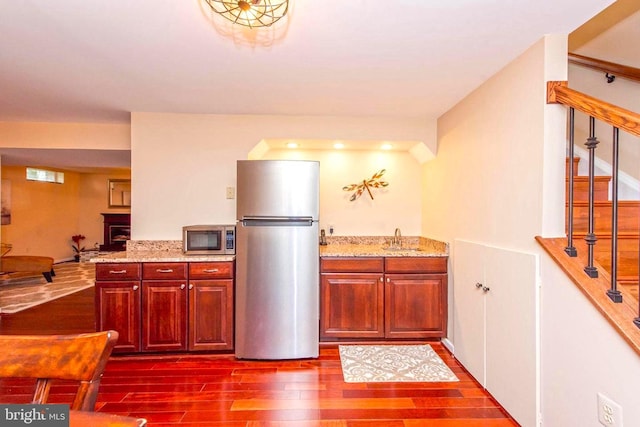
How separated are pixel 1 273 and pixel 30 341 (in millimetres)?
6045

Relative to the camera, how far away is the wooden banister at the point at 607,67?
2.19 m

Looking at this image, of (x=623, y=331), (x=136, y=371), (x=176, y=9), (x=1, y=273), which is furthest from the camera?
(x=1, y=273)

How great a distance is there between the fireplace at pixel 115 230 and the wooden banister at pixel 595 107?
8.56m

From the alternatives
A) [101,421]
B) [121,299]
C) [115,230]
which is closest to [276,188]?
[121,299]

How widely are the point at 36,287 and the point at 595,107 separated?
23.0 feet

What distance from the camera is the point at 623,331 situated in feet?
4.21

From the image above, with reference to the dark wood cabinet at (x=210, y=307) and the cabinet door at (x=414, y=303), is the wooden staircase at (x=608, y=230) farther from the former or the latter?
the dark wood cabinet at (x=210, y=307)

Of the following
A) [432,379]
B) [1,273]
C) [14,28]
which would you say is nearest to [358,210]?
[432,379]

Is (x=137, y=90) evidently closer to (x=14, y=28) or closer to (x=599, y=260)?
(x=14, y=28)

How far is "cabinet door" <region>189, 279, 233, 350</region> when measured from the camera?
110 inches

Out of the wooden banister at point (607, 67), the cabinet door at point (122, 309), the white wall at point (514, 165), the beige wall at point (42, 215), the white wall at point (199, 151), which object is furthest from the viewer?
the beige wall at point (42, 215)

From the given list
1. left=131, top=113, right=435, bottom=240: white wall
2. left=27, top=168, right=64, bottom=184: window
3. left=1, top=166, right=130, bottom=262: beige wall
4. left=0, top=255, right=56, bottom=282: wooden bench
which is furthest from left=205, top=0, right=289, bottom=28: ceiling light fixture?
left=27, top=168, right=64, bottom=184: window

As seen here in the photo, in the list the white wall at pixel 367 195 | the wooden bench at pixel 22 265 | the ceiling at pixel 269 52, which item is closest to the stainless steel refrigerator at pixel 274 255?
the ceiling at pixel 269 52

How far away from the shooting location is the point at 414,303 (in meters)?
3.01
